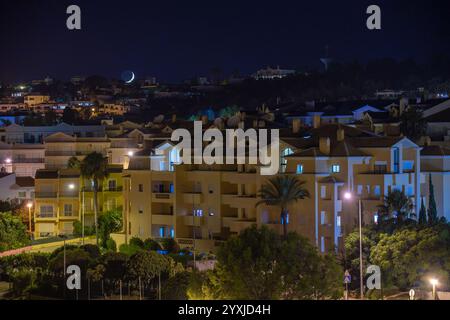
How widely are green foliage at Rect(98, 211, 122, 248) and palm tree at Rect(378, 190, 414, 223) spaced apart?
13.2m

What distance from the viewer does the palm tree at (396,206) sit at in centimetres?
4903

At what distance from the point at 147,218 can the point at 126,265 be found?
29.9ft

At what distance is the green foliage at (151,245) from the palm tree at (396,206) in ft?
28.0

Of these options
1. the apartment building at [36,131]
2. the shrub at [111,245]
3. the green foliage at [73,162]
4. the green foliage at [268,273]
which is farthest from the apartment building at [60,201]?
the green foliage at [268,273]

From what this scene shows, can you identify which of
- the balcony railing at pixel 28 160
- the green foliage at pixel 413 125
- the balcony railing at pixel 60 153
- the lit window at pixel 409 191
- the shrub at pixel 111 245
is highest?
the green foliage at pixel 413 125

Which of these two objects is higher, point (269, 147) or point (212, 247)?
point (269, 147)

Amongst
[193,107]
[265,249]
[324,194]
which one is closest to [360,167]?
[324,194]

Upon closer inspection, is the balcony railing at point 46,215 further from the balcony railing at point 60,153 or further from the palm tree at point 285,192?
the palm tree at point 285,192

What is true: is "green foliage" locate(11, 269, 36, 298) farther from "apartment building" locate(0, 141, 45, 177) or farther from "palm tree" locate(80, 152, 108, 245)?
"apartment building" locate(0, 141, 45, 177)

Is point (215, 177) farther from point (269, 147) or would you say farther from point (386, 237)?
point (386, 237)

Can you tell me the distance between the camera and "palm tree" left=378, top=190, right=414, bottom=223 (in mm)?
49031

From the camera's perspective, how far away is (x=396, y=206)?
49250 millimetres

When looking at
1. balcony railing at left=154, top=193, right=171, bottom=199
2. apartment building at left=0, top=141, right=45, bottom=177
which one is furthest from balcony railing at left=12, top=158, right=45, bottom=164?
balcony railing at left=154, top=193, right=171, bottom=199

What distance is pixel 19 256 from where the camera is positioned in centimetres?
5162
